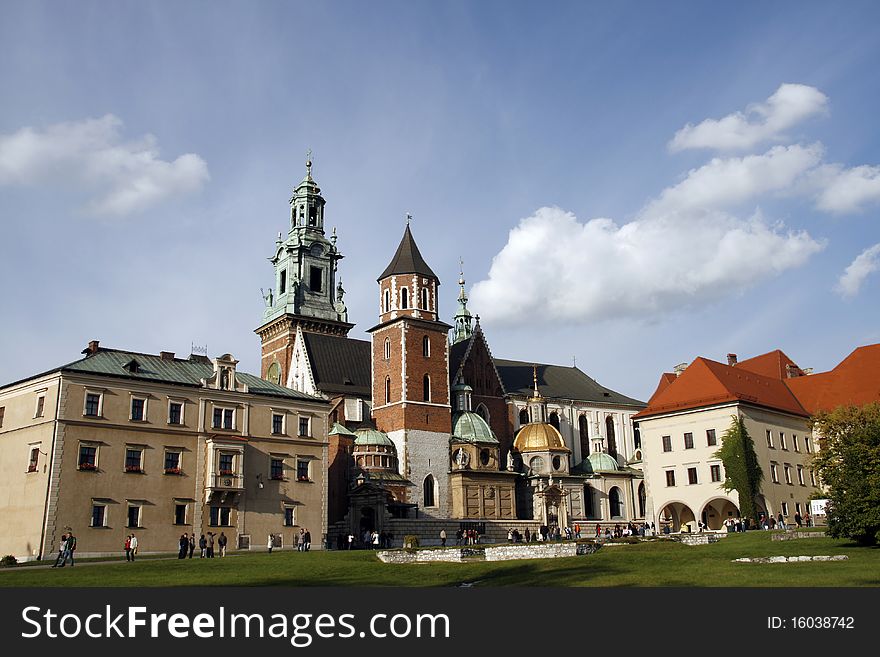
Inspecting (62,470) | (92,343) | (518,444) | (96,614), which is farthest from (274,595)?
(518,444)

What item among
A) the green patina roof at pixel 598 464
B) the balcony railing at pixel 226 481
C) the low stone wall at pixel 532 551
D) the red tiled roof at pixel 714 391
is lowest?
the low stone wall at pixel 532 551

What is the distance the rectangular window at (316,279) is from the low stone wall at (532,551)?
5267cm

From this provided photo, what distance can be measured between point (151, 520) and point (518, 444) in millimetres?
34697

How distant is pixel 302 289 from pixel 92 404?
132 feet

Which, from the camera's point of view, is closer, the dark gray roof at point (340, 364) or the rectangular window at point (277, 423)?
the rectangular window at point (277, 423)

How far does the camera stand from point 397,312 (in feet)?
226

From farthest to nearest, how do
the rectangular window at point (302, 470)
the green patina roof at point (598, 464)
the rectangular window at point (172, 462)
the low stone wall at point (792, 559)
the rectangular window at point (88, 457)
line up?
1. the green patina roof at point (598, 464)
2. the rectangular window at point (302, 470)
3. the rectangular window at point (172, 462)
4. the rectangular window at point (88, 457)
5. the low stone wall at point (792, 559)

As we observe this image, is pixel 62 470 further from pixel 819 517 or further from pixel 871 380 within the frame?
pixel 871 380

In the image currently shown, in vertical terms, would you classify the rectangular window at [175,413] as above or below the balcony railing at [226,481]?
above

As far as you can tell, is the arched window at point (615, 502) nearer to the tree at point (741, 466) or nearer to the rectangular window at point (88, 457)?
the tree at point (741, 466)

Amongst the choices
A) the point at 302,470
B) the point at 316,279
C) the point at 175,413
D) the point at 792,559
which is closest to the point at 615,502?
the point at 302,470

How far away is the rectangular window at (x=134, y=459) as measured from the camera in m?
45.4

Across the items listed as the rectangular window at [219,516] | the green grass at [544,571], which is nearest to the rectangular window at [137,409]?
the rectangular window at [219,516]

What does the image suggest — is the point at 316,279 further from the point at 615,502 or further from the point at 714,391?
the point at 714,391
